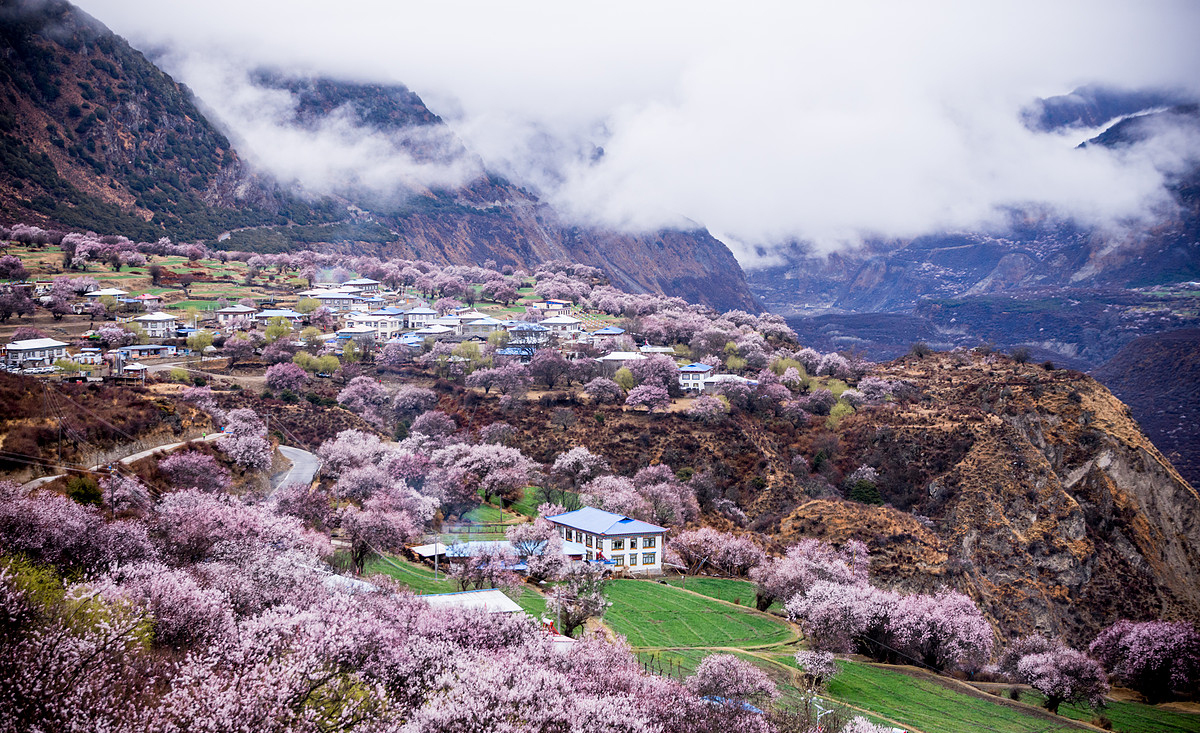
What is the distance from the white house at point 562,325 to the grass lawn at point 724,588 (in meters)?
48.9

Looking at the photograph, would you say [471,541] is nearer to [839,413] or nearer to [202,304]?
[839,413]

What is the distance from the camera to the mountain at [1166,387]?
270 ft

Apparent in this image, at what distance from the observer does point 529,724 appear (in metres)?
12.1

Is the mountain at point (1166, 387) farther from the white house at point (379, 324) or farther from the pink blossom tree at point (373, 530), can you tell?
the white house at point (379, 324)

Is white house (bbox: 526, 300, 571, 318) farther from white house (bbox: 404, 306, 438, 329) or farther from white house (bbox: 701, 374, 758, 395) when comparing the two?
white house (bbox: 701, 374, 758, 395)

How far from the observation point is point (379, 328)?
79.4 m

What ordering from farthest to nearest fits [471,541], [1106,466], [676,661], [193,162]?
1. [193,162]
2. [1106,466]
3. [471,541]
4. [676,661]

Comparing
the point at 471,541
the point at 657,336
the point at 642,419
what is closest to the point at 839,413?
the point at 642,419

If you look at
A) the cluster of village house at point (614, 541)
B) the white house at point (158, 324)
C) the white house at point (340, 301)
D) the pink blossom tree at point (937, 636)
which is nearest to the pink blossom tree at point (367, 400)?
the white house at point (158, 324)

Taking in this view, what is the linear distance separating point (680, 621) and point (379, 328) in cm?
5867

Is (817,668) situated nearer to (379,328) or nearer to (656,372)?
(656,372)

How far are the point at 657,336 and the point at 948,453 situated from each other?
40504 millimetres

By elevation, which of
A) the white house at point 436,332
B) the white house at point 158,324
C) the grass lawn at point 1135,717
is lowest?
the grass lawn at point 1135,717

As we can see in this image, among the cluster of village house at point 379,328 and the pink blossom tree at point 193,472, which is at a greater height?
the cluster of village house at point 379,328
